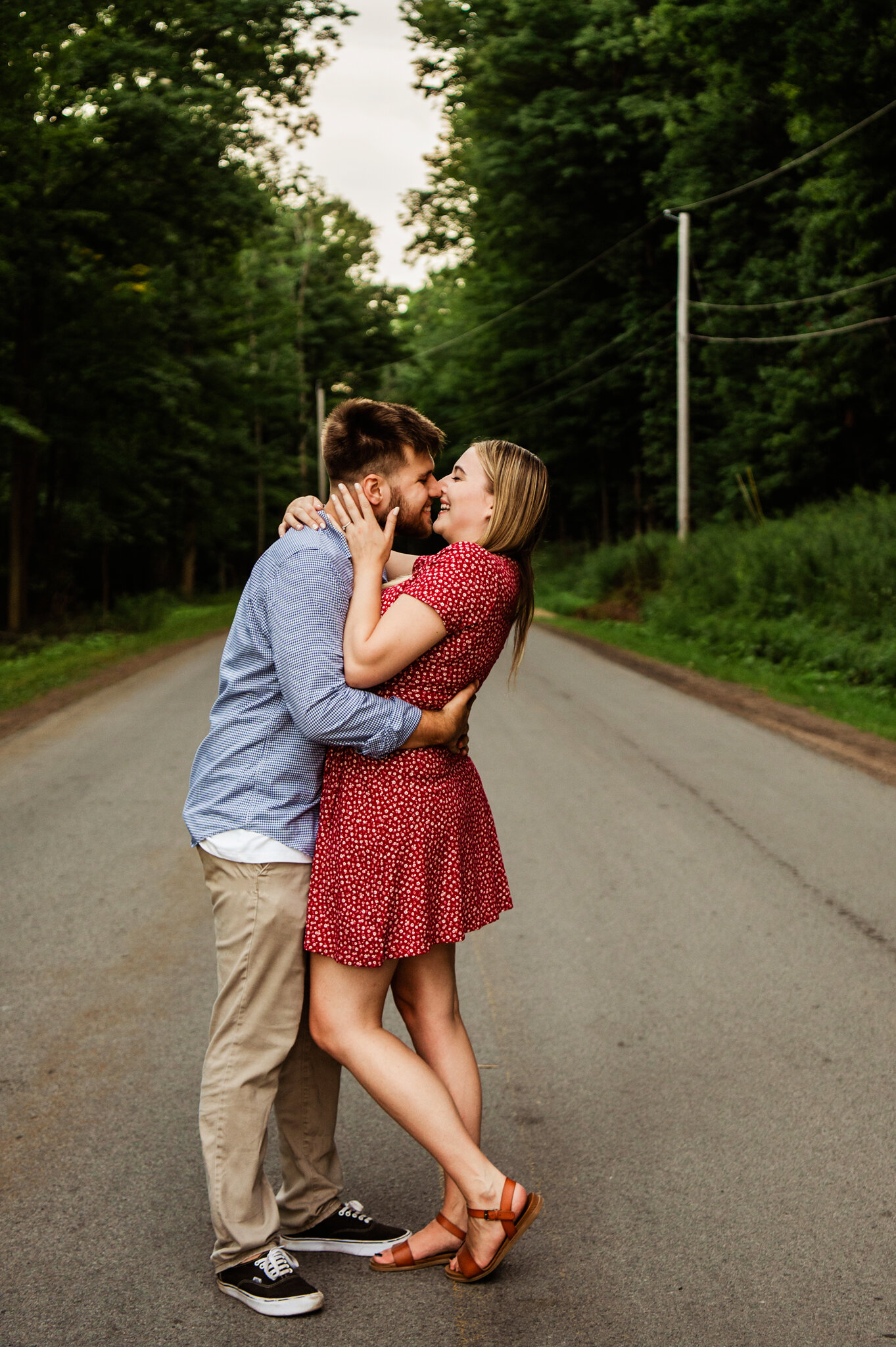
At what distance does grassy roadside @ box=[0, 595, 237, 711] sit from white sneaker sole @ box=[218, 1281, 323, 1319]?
12357 millimetres

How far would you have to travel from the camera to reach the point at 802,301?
2773cm

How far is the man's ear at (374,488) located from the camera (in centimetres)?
299

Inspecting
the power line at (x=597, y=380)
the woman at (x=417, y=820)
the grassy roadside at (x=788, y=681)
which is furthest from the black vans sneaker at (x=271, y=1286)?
the power line at (x=597, y=380)

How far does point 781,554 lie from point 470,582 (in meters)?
18.6

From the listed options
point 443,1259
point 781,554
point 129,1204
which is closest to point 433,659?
point 443,1259

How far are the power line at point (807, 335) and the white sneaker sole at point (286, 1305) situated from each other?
2292 centimetres

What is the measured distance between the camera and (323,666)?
2.86 meters

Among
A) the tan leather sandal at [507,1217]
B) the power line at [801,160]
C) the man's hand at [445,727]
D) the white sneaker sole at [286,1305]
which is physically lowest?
the white sneaker sole at [286,1305]

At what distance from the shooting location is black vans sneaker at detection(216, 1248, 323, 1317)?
2.95 m

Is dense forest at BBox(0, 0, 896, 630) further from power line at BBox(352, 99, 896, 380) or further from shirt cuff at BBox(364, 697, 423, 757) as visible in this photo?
shirt cuff at BBox(364, 697, 423, 757)

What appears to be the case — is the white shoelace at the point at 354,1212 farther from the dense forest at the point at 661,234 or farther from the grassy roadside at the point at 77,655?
the dense forest at the point at 661,234

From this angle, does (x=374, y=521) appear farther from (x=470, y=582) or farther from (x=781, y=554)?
(x=781, y=554)

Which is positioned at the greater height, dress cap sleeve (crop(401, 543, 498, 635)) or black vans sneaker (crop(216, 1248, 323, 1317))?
dress cap sleeve (crop(401, 543, 498, 635))

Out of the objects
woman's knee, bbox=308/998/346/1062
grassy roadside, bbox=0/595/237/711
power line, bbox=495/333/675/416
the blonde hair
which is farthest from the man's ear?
power line, bbox=495/333/675/416
